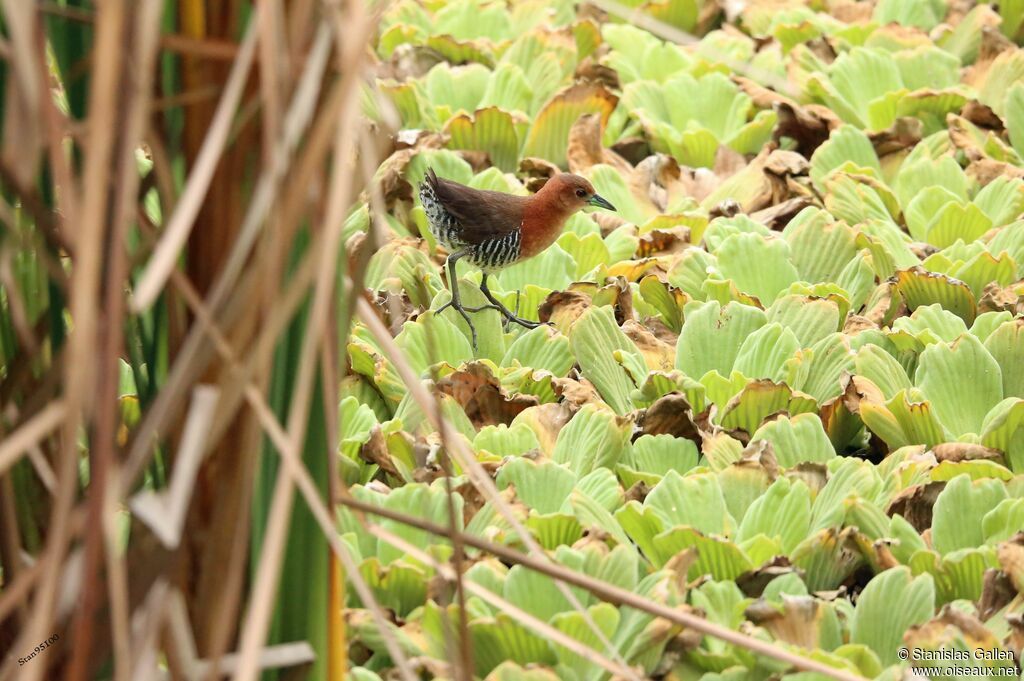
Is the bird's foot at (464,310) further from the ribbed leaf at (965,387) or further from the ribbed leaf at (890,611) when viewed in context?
the ribbed leaf at (890,611)

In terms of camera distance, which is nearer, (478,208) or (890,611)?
(890,611)

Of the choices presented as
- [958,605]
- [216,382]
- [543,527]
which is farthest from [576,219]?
[216,382]

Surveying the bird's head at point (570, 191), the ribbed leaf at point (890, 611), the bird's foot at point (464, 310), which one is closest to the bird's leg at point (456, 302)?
the bird's foot at point (464, 310)

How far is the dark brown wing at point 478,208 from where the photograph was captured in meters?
2.45

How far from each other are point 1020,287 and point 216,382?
1731mm

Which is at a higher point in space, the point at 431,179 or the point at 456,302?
the point at 431,179

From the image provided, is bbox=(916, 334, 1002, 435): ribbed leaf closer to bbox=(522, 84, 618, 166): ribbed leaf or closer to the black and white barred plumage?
the black and white barred plumage

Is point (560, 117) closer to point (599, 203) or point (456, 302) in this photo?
point (599, 203)

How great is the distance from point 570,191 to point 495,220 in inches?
8.8

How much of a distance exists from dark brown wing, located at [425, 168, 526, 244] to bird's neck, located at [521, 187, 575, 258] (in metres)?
0.02

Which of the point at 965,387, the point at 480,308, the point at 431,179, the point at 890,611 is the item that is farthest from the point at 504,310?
the point at 890,611

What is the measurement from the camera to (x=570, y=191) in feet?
8.61

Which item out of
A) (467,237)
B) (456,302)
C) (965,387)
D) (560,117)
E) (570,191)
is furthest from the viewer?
(560,117)

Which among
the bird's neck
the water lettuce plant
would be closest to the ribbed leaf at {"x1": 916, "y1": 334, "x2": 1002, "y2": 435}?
the water lettuce plant
